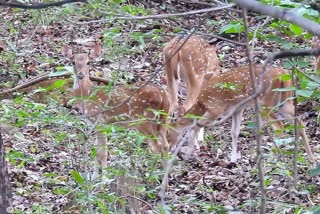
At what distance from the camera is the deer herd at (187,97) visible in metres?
7.52

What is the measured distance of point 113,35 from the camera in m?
4.95

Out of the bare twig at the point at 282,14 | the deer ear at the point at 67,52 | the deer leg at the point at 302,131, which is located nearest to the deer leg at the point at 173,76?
the deer leg at the point at 302,131

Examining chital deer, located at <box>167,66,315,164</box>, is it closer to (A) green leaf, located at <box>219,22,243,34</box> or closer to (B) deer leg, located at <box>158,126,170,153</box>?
(B) deer leg, located at <box>158,126,170,153</box>

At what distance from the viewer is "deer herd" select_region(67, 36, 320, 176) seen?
24.7 feet

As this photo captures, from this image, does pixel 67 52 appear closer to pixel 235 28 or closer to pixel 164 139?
pixel 164 139

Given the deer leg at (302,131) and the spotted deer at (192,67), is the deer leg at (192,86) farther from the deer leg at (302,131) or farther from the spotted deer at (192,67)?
the deer leg at (302,131)

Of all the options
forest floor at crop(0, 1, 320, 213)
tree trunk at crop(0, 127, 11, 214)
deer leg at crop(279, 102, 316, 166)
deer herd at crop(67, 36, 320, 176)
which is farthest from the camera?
deer herd at crop(67, 36, 320, 176)

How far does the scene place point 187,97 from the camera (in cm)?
1038

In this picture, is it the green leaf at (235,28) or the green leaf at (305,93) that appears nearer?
the green leaf at (235,28)

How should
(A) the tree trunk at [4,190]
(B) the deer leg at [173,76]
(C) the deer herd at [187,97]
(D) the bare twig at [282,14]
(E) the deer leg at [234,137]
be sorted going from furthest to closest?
1. (B) the deer leg at [173,76]
2. (E) the deer leg at [234,137]
3. (C) the deer herd at [187,97]
4. (A) the tree trunk at [4,190]
5. (D) the bare twig at [282,14]

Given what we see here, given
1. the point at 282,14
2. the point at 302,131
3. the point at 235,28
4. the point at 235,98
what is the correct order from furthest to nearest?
1. the point at 235,98
2. the point at 302,131
3. the point at 235,28
4. the point at 282,14

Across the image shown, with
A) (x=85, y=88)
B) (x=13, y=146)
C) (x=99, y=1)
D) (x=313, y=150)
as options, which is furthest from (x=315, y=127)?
(x=99, y=1)

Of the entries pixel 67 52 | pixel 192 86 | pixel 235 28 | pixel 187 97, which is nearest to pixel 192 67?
pixel 192 86

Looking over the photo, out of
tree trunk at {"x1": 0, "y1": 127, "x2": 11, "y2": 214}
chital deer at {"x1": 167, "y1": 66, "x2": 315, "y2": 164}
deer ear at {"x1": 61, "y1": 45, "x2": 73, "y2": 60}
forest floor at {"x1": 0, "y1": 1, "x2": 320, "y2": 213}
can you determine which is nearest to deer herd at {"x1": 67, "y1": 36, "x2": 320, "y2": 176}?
chital deer at {"x1": 167, "y1": 66, "x2": 315, "y2": 164}
